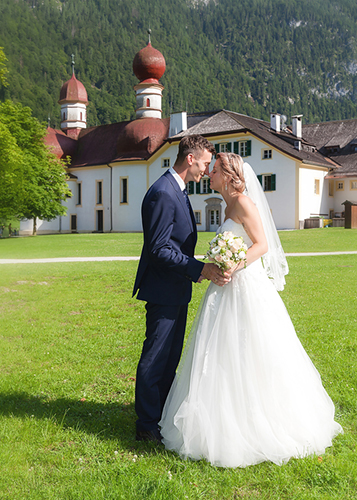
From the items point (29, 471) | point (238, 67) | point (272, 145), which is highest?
point (238, 67)

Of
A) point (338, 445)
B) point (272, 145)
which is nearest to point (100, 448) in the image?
point (338, 445)

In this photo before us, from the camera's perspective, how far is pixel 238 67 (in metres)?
196

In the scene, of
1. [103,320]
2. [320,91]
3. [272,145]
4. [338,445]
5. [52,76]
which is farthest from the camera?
[320,91]

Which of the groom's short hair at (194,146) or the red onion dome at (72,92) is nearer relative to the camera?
the groom's short hair at (194,146)

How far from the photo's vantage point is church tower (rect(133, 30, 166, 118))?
52.6 metres

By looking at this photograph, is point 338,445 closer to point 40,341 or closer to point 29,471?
point 29,471

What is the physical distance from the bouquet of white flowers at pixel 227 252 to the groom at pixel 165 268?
0.14 meters

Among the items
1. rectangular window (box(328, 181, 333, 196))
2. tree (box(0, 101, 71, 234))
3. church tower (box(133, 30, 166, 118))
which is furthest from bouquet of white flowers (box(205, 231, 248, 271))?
church tower (box(133, 30, 166, 118))

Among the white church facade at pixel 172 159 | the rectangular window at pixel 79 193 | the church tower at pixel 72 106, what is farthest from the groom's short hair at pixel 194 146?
the church tower at pixel 72 106

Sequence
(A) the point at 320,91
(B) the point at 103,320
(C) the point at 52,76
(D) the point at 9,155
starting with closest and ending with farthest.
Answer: (B) the point at 103,320, (D) the point at 9,155, (C) the point at 52,76, (A) the point at 320,91

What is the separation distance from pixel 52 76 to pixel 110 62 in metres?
19.6

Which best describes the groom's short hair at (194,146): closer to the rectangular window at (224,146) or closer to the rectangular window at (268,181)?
the rectangular window at (268,181)

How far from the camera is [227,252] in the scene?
12.5 ft

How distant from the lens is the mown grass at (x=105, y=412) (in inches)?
137
